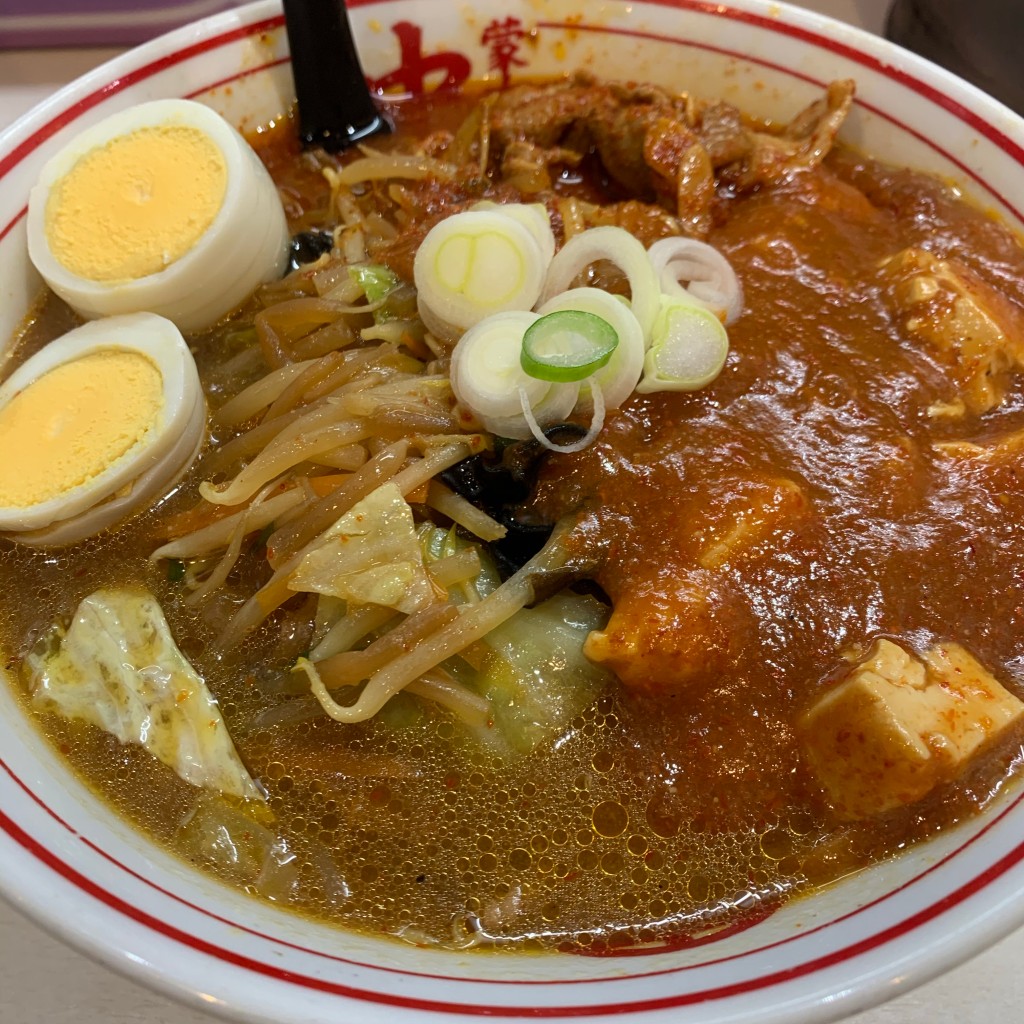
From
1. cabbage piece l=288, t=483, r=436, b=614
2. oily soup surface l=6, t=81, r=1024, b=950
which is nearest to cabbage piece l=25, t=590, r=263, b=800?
oily soup surface l=6, t=81, r=1024, b=950

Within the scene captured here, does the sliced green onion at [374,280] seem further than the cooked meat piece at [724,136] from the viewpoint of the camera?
No

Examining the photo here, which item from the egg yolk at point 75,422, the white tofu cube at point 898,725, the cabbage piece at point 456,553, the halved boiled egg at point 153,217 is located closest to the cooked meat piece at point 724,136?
the halved boiled egg at point 153,217

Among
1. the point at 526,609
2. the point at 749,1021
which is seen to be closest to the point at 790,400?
the point at 526,609

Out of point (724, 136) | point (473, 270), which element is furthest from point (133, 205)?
point (724, 136)

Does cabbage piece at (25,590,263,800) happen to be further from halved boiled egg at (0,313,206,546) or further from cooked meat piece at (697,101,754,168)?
cooked meat piece at (697,101,754,168)

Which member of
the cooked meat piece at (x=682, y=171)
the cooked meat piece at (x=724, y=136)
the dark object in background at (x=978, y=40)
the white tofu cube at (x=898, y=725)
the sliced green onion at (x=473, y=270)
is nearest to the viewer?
the white tofu cube at (x=898, y=725)

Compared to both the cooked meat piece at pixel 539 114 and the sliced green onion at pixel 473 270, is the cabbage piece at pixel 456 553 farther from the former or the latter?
the cooked meat piece at pixel 539 114

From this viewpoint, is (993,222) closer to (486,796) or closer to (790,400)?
(790,400)
